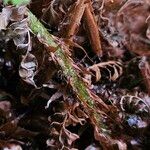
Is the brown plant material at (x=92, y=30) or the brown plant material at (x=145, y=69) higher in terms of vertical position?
the brown plant material at (x=92, y=30)

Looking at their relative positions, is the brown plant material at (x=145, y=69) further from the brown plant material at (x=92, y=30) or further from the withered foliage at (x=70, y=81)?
the brown plant material at (x=92, y=30)

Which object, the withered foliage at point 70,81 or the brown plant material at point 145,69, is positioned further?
the brown plant material at point 145,69

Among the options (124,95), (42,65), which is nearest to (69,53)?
(42,65)

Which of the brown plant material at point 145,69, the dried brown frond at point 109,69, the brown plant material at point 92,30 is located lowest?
the brown plant material at point 145,69

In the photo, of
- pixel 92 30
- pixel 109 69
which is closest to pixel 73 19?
pixel 92 30

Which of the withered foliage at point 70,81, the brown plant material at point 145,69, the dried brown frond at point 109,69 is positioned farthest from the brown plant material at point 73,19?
the brown plant material at point 145,69

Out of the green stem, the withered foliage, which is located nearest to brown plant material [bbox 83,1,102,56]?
A: the withered foliage

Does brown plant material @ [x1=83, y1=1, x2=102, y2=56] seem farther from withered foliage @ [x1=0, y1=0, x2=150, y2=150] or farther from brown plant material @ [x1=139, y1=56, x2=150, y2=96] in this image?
brown plant material @ [x1=139, y1=56, x2=150, y2=96]
